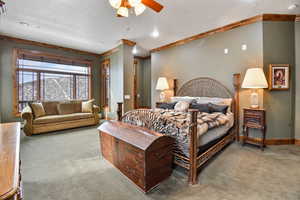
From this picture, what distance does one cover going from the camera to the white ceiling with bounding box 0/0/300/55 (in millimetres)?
2867

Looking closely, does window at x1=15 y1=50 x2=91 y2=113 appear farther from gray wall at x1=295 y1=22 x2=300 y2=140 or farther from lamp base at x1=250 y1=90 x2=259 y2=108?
gray wall at x1=295 y1=22 x2=300 y2=140

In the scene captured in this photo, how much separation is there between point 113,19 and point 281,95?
452cm

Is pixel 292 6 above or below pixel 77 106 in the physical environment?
above

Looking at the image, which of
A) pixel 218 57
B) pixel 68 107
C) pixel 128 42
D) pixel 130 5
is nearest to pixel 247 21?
pixel 218 57

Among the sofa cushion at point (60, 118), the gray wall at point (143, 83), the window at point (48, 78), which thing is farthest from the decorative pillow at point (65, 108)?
the gray wall at point (143, 83)

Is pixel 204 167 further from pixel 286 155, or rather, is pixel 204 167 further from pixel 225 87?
pixel 225 87

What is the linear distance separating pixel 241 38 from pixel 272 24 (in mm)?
652

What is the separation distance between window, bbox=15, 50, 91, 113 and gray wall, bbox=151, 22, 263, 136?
392 cm

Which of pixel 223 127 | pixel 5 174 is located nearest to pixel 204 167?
pixel 223 127

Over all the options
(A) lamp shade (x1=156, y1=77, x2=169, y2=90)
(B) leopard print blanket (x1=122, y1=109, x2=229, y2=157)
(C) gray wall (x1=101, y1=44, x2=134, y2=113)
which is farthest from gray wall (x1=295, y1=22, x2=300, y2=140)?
(C) gray wall (x1=101, y1=44, x2=134, y2=113)

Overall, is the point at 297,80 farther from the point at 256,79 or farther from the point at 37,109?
the point at 37,109

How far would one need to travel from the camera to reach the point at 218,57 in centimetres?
400

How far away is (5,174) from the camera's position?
73 cm

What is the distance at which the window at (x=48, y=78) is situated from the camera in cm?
496
